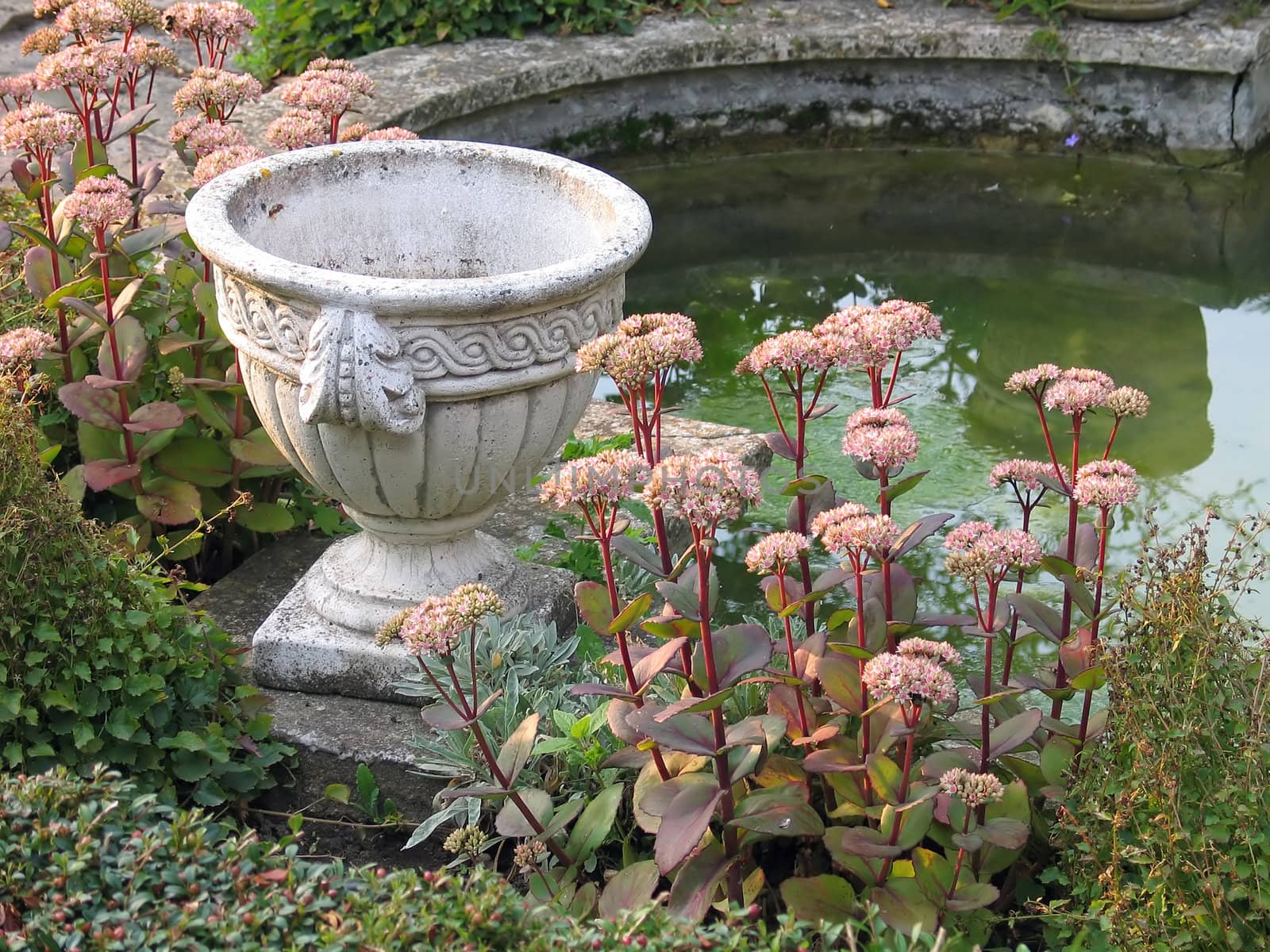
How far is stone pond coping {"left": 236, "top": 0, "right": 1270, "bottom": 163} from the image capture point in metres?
6.73

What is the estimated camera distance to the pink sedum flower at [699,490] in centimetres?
205

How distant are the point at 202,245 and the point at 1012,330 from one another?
3693mm

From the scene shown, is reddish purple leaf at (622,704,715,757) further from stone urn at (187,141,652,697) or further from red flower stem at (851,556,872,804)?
stone urn at (187,141,652,697)

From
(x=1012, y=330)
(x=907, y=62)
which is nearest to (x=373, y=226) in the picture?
(x=1012, y=330)

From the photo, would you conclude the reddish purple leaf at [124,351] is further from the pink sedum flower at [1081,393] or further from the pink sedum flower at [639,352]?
the pink sedum flower at [1081,393]

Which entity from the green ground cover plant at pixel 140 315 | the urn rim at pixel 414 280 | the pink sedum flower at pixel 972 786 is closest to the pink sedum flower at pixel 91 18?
the green ground cover plant at pixel 140 315

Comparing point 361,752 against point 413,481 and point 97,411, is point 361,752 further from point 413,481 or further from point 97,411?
point 97,411

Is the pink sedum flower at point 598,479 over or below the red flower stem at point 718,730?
over

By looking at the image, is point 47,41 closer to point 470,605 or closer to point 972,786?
point 470,605

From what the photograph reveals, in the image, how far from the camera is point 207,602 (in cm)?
332

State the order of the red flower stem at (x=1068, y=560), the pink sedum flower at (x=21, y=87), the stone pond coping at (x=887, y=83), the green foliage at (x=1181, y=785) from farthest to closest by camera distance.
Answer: the stone pond coping at (x=887, y=83), the pink sedum flower at (x=21, y=87), the red flower stem at (x=1068, y=560), the green foliage at (x=1181, y=785)

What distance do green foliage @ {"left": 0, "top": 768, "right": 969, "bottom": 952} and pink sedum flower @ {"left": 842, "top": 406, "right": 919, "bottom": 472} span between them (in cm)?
74

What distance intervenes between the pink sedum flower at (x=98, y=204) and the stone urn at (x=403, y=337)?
26 centimetres

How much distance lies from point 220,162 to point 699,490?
1.68 metres
